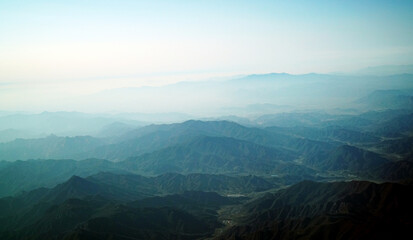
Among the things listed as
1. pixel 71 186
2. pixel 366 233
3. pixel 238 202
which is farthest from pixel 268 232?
pixel 71 186

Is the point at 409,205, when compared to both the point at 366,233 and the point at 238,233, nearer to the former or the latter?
the point at 366,233

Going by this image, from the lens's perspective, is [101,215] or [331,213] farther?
[101,215]

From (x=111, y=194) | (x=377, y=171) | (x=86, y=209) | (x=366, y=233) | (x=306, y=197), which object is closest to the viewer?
(x=366, y=233)

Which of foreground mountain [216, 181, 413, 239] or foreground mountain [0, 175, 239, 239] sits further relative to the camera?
foreground mountain [0, 175, 239, 239]

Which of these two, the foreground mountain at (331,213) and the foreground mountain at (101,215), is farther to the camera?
the foreground mountain at (101,215)

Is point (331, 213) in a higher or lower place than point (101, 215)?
higher

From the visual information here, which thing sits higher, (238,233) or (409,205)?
(409,205)

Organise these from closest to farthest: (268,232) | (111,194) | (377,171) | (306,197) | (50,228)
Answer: (268,232) < (50,228) < (306,197) < (111,194) < (377,171)

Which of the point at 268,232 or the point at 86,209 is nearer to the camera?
the point at 268,232
